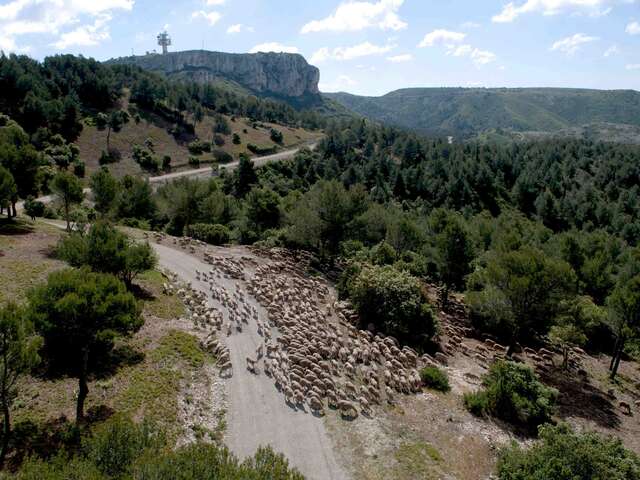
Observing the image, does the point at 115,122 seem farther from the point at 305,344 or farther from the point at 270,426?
the point at 270,426

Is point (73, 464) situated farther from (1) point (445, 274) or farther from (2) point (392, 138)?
(2) point (392, 138)

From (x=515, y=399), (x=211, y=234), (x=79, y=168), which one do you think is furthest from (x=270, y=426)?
(x=79, y=168)

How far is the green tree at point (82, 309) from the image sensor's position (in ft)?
67.3

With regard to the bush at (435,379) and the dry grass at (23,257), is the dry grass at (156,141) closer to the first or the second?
the dry grass at (23,257)

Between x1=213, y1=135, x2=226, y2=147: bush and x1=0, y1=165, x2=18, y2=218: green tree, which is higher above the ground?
x1=213, y1=135, x2=226, y2=147: bush

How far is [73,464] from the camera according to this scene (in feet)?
42.3

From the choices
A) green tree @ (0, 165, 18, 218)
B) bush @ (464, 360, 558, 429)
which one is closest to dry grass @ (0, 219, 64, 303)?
green tree @ (0, 165, 18, 218)

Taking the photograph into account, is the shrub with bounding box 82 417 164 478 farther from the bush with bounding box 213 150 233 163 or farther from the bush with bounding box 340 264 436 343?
the bush with bounding box 213 150 233 163

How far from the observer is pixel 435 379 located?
95.9 feet

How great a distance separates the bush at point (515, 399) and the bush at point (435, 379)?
5.72 ft

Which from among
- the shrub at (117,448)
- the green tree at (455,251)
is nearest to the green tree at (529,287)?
the green tree at (455,251)

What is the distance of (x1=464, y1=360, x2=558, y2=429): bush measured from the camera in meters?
26.3

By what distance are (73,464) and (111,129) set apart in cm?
13758

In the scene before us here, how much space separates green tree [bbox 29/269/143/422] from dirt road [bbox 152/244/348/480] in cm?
764
